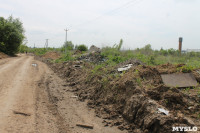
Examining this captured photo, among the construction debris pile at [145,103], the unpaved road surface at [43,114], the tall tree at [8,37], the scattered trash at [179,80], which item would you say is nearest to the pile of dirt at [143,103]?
the construction debris pile at [145,103]

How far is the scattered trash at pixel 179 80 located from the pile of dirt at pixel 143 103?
292mm

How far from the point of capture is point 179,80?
6.14m

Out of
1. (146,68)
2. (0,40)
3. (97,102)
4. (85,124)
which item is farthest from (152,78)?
(0,40)

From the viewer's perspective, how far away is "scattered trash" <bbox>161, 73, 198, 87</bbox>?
590 centimetres

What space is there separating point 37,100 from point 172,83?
5.01m

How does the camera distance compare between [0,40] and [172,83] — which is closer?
[172,83]

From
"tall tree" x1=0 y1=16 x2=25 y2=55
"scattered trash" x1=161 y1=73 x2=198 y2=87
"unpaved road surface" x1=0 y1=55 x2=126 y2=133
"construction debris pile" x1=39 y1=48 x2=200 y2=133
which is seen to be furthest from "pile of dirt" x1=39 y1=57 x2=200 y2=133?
"tall tree" x1=0 y1=16 x2=25 y2=55

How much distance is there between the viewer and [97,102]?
6957 millimetres

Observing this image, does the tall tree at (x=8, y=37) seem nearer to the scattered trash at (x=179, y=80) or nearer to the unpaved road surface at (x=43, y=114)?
the unpaved road surface at (x=43, y=114)

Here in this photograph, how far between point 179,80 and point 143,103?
1.91 meters

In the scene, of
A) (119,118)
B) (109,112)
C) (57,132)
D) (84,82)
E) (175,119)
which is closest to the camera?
(175,119)

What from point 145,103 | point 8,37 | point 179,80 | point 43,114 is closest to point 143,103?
point 145,103

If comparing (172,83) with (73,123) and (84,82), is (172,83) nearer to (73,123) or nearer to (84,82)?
(73,123)

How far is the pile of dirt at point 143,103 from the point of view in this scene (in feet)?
14.2
